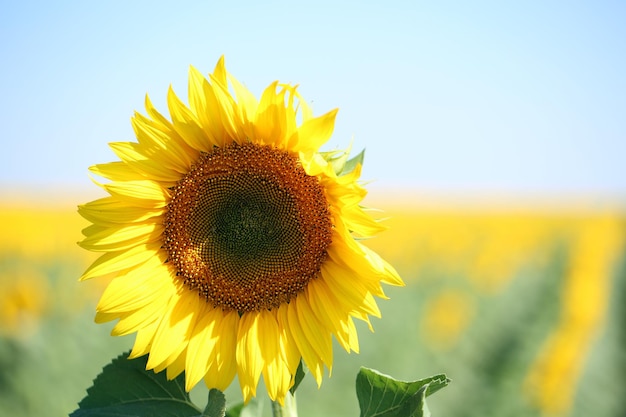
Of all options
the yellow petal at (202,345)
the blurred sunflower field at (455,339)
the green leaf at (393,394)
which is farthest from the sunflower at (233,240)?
the blurred sunflower field at (455,339)

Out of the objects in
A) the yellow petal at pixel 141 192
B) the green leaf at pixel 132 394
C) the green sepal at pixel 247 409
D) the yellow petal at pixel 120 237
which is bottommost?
the green sepal at pixel 247 409

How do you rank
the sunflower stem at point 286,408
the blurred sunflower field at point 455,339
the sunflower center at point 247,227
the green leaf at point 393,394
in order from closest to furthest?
the green leaf at point 393,394, the sunflower stem at point 286,408, the sunflower center at point 247,227, the blurred sunflower field at point 455,339

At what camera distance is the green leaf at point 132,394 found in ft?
7.06

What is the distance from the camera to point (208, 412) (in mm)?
2062

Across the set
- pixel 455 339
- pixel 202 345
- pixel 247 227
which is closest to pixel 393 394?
pixel 202 345

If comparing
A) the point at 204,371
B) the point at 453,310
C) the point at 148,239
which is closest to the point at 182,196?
the point at 148,239

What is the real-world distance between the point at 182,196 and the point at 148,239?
0.19 m

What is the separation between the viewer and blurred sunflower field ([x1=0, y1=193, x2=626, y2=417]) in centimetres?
1022

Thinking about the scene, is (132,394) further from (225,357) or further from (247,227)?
(247,227)

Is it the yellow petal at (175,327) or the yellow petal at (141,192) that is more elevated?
the yellow petal at (141,192)

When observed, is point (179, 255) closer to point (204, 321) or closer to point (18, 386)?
point (204, 321)

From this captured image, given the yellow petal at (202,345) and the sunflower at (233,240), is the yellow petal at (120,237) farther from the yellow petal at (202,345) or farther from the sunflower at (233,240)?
the yellow petal at (202,345)

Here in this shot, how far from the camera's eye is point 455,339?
15633 mm

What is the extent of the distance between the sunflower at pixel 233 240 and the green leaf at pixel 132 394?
0.23ft
